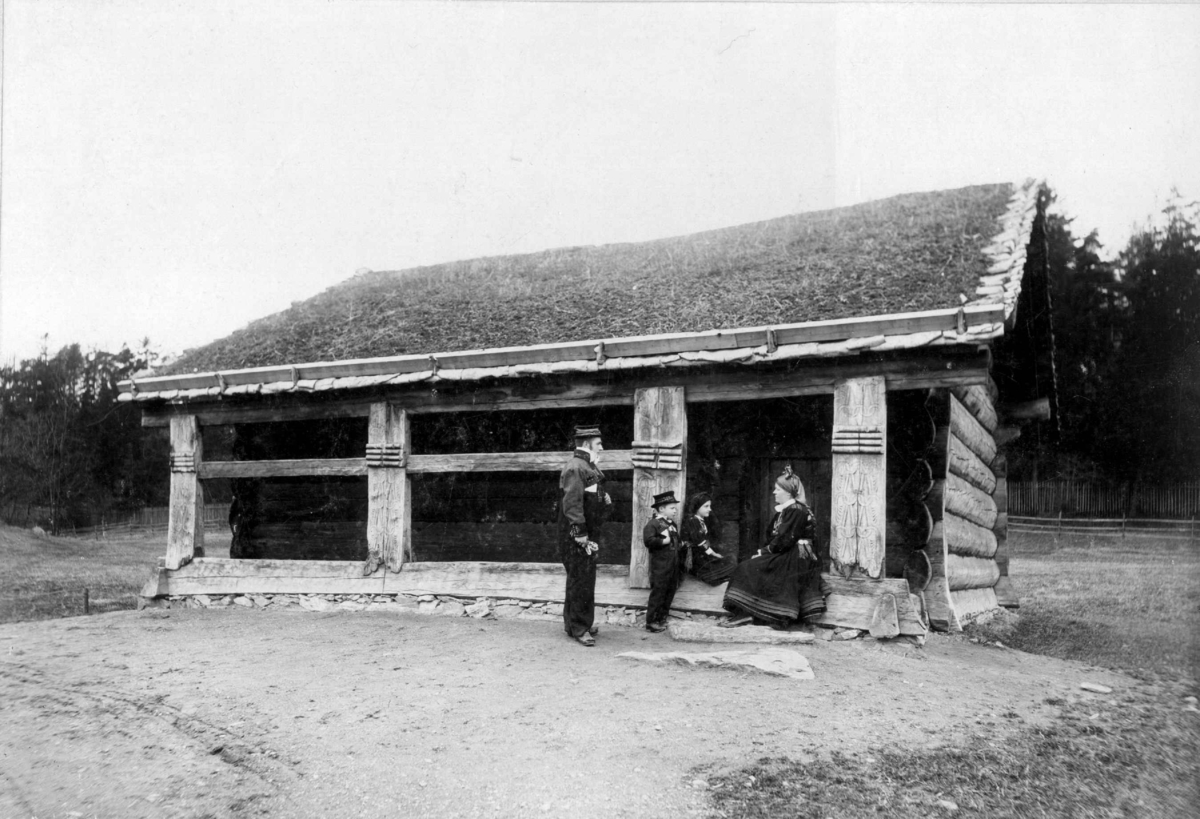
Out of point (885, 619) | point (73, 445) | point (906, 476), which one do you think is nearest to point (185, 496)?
point (885, 619)

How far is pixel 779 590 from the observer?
7594 millimetres

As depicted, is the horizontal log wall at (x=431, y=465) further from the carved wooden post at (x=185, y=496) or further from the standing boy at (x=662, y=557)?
the standing boy at (x=662, y=557)

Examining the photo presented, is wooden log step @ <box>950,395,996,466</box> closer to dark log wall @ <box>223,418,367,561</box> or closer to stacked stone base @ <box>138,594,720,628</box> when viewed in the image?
stacked stone base @ <box>138,594,720,628</box>

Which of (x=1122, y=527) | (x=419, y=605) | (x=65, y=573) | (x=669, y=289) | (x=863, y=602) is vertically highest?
(x=669, y=289)

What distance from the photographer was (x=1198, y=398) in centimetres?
1044

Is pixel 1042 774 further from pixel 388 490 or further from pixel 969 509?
pixel 388 490

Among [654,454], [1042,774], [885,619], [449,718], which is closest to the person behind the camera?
[1042,774]

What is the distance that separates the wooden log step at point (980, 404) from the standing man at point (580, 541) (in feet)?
12.4

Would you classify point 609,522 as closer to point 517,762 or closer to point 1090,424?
point 517,762

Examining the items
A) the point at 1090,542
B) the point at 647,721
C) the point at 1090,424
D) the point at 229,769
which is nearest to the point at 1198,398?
the point at 647,721

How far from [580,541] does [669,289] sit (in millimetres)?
3793

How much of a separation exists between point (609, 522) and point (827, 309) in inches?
143

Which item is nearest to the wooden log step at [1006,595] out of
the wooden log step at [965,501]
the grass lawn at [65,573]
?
the wooden log step at [965,501]

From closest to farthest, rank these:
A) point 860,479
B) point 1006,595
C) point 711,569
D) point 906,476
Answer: point 860,479, point 711,569, point 906,476, point 1006,595
